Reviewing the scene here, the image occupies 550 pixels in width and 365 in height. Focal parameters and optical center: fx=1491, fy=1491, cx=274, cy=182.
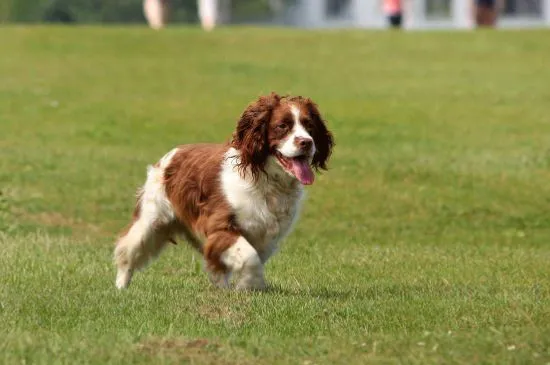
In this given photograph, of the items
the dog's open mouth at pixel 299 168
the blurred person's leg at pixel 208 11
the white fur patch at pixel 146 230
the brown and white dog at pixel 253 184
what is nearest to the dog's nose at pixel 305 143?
the brown and white dog at pixel 253 184

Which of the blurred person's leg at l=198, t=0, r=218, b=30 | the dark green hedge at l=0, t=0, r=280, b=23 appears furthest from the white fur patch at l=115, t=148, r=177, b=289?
the dark green hedge at l=0, t=0, r=280, b=23

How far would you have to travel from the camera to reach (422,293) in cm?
1080

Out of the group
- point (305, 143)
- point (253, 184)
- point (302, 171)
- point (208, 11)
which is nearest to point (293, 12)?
point (208, 11)

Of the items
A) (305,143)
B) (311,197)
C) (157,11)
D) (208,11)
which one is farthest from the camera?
(208,11)

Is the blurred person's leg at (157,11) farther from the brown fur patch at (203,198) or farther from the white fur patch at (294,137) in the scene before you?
the white fur patch at (294,137)

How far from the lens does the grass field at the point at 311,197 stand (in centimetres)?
862

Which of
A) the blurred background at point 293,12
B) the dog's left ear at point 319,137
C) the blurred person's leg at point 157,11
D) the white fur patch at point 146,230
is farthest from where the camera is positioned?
the blurred background at point 293,12

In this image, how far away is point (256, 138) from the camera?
34.5ft

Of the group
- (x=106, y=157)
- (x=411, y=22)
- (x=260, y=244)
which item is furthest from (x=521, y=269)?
(x=411, y=22)

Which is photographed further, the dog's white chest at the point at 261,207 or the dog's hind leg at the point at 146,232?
the dog's hind leg at the point at 146,232

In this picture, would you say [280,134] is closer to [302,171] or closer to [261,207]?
[302,171]

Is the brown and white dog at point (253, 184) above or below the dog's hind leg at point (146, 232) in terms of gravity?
above

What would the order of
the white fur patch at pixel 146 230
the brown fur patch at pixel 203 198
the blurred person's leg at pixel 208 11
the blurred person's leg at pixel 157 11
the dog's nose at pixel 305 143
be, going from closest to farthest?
the dog's nose at pixel 305 143 → the brown fur patch at pixel 203 198 → the white fur patch at pixel 146 230 → the blurred person's leg at pixel 157 11 → the blurred person's leg at pixel 208 11

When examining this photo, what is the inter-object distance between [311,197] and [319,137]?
8158 millimetres
